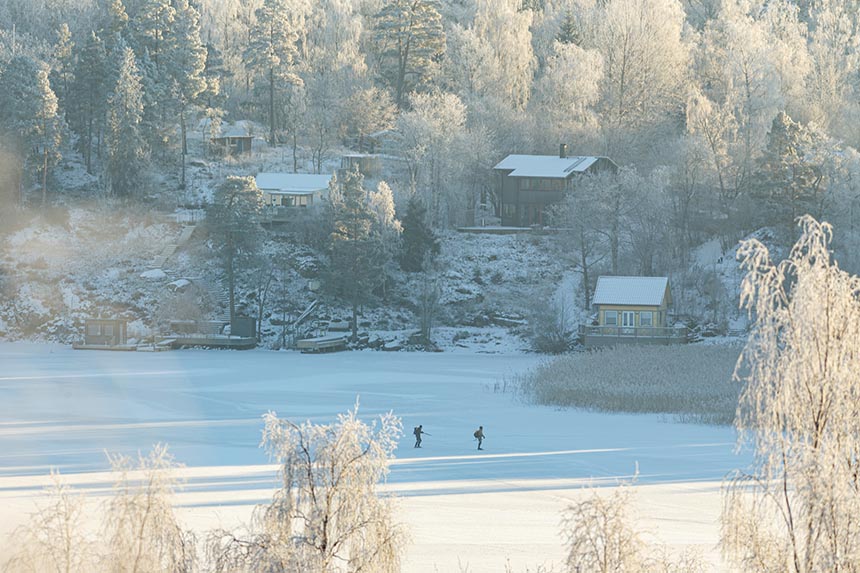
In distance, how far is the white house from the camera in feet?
215

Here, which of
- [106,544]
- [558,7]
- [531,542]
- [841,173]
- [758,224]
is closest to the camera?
[106,544]

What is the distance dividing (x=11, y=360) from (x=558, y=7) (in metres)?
51.7

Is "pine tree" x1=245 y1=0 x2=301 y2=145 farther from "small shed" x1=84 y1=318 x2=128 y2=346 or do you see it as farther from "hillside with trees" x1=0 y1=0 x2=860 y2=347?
"small shed" x1=84 y1=318 x2=128 y2=346

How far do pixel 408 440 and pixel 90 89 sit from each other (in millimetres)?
40049

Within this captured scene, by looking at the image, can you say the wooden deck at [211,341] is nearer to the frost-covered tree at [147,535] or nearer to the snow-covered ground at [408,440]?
the snow-covered ground at [408,440]

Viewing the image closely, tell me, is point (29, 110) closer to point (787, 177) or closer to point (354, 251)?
point (354, 251)

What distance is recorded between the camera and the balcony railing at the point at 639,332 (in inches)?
2106

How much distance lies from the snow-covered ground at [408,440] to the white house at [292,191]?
1380 cm

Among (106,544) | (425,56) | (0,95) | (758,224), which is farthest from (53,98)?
(106,544)

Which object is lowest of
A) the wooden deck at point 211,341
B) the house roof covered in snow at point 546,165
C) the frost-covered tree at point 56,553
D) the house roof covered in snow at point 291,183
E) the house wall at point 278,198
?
the frost-covered tree at point 56,553

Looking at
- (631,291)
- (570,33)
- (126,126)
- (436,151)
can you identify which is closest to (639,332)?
(631,291)

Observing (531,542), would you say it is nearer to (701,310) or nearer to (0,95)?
(701,310)

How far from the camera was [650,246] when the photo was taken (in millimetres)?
60375

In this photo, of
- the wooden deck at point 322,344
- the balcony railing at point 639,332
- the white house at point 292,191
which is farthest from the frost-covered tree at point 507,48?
the wooden deck at point 322,344
